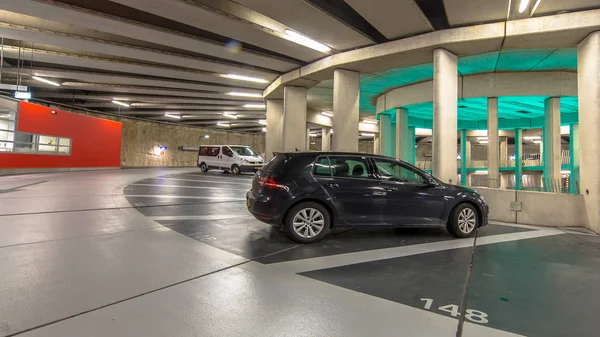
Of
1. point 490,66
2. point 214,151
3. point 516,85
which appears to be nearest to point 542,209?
point 490,66

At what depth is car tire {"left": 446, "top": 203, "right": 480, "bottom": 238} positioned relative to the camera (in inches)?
205

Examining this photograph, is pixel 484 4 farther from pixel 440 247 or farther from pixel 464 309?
pixel 464 309

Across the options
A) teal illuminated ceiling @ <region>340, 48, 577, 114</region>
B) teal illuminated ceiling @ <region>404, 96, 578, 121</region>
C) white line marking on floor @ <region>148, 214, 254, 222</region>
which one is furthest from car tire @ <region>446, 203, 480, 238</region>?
teal illuminated ceiling @ <region>404, 96, 578, 121</region>

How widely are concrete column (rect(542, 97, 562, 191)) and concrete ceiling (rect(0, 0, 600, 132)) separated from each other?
2775 mm

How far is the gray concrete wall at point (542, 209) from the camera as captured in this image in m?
6.52

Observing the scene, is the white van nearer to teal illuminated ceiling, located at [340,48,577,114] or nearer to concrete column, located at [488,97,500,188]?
teal illuminated ceiling, located at [340,48,577,114]

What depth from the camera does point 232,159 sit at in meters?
19.8

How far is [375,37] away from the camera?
8.97 meters

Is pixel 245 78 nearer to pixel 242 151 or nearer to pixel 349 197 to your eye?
pixel 242 151

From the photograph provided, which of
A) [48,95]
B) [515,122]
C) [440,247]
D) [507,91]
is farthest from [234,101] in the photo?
[515,122]

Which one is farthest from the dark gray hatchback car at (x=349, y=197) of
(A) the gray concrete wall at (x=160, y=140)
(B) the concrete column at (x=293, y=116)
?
(A) the gray concrete wall at (x=160, y=140)

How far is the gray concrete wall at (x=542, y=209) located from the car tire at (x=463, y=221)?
2351mm

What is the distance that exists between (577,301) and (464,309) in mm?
1207

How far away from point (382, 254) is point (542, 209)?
4986 mm
